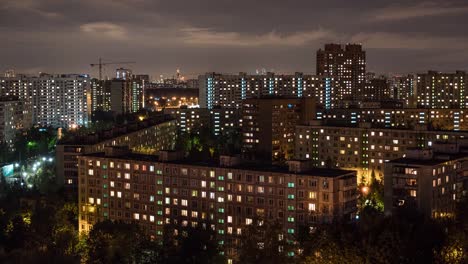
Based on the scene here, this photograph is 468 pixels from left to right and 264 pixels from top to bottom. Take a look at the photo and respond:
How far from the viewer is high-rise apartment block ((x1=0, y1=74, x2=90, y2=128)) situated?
119ft

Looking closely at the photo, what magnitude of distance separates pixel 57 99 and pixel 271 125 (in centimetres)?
1551

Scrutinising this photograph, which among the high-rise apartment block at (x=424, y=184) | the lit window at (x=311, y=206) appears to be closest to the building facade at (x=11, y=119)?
the lit window at (x=311, y=206)

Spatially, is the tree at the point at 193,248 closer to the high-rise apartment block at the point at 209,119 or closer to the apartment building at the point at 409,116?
the apartment building at the point at 409,116

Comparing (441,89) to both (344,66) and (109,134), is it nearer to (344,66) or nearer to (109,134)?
(344,66)

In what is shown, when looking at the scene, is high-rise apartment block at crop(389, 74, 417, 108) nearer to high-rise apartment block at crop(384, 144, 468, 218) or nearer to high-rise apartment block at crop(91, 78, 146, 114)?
high-rise apartment block at crop(91, 78, 146, 114)

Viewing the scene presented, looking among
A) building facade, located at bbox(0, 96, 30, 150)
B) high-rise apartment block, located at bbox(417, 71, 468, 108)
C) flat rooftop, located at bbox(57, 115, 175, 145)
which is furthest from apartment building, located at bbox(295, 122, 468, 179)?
high-rise apartment block, located at bbox(417, 71, 468, 108)

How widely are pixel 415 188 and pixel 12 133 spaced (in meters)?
21.0

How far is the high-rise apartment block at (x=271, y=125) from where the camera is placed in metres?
24.4

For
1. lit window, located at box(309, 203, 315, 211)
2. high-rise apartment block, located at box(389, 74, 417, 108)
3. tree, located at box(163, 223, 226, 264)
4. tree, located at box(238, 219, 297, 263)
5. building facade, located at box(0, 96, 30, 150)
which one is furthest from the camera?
high-rise apartment block, located at box(389, 74, 417, 108)

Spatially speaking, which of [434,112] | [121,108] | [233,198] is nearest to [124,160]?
[233,198]

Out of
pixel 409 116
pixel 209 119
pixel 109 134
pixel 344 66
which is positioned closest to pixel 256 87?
pixel 209 119

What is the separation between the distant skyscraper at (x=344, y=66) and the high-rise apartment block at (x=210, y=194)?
30.1 metres

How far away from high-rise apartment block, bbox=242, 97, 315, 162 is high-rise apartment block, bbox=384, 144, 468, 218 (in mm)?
9966

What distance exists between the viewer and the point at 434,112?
2750 centimetres
